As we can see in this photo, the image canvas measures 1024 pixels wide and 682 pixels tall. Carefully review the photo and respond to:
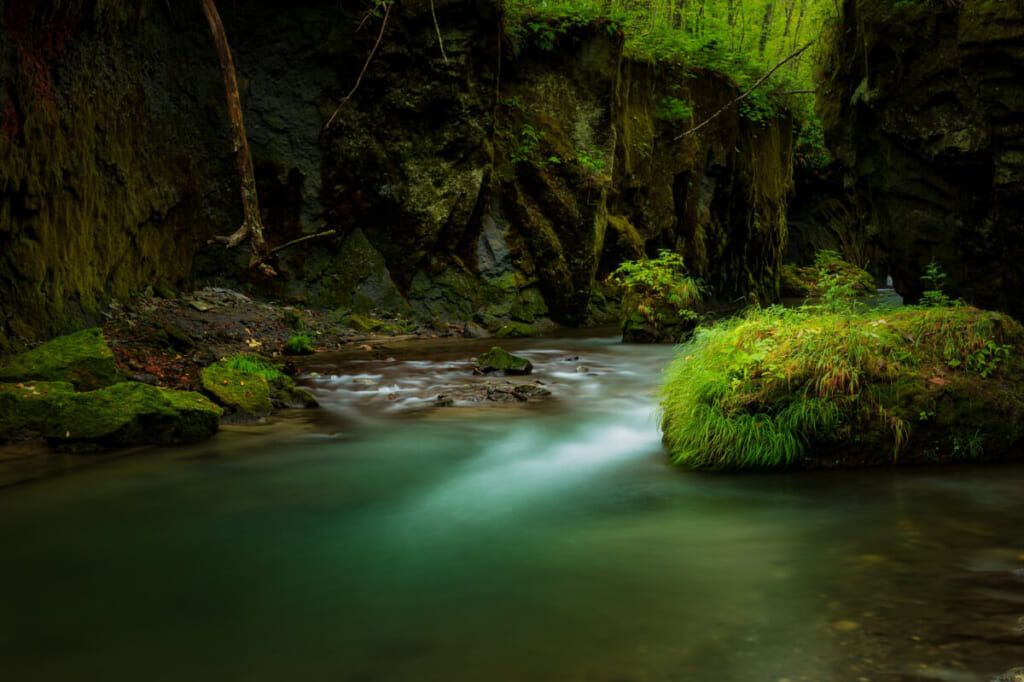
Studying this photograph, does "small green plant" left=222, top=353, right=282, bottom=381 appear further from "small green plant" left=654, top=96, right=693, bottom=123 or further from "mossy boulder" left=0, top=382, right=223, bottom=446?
"small green plant" left=654, top=96, right=693, bottom=123

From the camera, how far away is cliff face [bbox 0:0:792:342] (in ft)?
27.4

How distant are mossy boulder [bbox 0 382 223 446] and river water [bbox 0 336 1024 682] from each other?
30 centimetres

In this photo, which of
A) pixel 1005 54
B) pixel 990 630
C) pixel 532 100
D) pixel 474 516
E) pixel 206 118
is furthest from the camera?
pixel 532 100

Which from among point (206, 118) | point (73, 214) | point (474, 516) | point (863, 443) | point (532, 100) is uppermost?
point (532, 100)

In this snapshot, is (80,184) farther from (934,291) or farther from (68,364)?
(934,291)

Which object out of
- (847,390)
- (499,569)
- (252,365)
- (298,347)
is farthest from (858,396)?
(298,347)

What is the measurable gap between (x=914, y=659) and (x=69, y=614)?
3222 mm

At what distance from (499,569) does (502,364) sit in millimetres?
5575

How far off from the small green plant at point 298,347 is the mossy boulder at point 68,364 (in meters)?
3.54

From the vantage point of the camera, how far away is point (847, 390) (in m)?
4.78

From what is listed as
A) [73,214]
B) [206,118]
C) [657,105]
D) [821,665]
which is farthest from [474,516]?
[657,105]

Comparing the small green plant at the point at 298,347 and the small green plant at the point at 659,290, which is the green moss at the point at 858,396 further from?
the small green plant at the point at 298,347

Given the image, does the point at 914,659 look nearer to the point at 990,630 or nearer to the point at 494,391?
the point at 990,630

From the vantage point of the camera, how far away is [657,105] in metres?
17.9
